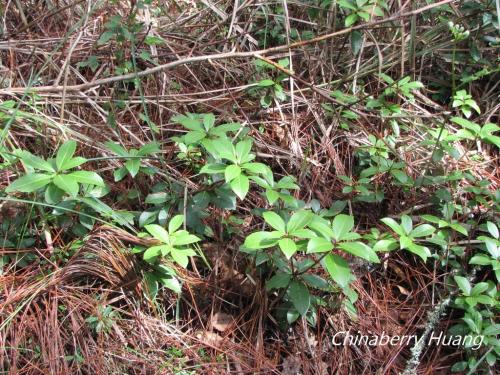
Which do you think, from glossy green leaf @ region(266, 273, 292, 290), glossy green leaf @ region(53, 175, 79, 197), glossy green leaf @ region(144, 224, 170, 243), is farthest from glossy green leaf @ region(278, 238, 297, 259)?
glossy green leaf @ region(53, 175, 79, 197)

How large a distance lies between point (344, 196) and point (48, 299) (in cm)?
122

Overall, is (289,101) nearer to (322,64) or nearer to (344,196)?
(322,64)

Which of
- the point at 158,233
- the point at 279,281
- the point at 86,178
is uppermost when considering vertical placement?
the point at 86,178

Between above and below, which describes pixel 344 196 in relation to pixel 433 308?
above

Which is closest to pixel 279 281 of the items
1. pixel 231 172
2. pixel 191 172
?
pixel 231 172

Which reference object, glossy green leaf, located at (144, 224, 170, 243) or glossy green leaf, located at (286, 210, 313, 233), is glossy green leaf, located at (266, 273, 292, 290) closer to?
glossy green leaf, located at (286, 210, 313, 233)

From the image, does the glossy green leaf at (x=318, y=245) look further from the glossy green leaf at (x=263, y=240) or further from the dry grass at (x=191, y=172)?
the dry grass at (x=191, y=172)

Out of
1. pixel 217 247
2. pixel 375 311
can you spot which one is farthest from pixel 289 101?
pixel 375 311

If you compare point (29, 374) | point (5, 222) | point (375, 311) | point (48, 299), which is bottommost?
point (375, 311)

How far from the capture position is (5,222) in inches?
70.4

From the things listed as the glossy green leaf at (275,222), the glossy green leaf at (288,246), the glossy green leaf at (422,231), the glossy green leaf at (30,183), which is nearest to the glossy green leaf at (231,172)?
the glossy green leaf at (275,222)

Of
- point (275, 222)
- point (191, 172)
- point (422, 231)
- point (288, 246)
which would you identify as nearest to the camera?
point (288, 246)

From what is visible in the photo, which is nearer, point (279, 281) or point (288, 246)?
point (288, 246)

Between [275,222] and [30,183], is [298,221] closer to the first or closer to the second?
[275,222]
